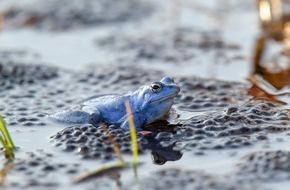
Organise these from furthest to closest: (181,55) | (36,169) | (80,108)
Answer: (181,55) → (80,108) → (36,169)

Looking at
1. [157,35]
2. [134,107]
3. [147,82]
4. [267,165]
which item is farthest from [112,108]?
[157,35]

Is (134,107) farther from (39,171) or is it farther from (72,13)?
(72,13)

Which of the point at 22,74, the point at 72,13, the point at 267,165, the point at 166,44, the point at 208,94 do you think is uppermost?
the point at 72,13

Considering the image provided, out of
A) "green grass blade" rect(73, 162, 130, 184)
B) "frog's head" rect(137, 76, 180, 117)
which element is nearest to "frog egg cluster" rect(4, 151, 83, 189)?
"green grass blade" rect(73, 162, 130, 184)

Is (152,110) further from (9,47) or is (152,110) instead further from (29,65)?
(9,47)

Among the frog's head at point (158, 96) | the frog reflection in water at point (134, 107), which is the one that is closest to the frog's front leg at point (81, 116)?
the frog reflection in water at point (134, 107)

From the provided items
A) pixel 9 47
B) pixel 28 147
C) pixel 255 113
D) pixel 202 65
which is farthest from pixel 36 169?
pixel 9 47

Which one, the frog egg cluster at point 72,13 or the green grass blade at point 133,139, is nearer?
the green grass blade at point 133,139

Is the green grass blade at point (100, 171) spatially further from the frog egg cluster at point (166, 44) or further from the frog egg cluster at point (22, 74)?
the frog egg cluster at point (166, 44)
